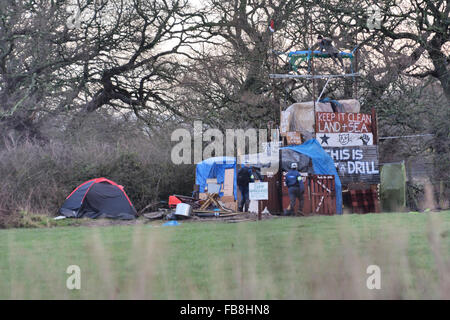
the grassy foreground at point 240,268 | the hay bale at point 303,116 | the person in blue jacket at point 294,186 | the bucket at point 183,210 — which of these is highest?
the hay bale at point 303,116

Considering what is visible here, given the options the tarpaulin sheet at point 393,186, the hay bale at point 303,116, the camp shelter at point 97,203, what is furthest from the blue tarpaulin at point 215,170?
the tarpaulin sheet at point 393,186

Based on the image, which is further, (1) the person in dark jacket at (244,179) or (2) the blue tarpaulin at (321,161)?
(1) the person in dark jacket at (244,179)

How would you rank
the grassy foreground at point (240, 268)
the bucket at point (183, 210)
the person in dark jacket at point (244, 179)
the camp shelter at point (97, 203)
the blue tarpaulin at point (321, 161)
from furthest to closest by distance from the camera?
the person in dark jacket at point (244, 179) < the camp shelter at point (97, 203) < the blue tarpaulin at point (321, 161) < the bucket at point (183, 210) < the grassy foreground at point (240, 268)

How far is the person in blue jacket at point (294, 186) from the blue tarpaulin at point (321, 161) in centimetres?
137

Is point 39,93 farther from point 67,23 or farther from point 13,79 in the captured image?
point 67,23

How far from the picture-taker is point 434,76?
32.8 metres

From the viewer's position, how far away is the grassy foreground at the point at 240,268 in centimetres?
456

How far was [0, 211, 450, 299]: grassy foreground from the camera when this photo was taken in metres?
4.56

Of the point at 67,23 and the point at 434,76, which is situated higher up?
the point at 67,23

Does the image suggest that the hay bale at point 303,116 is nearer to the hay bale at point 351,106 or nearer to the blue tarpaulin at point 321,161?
the hay bale at point 351,106

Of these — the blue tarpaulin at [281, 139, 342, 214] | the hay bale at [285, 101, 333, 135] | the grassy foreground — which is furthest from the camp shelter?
the grassy foreground

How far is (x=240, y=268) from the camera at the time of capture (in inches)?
295

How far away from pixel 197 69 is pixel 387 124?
34.9ft
